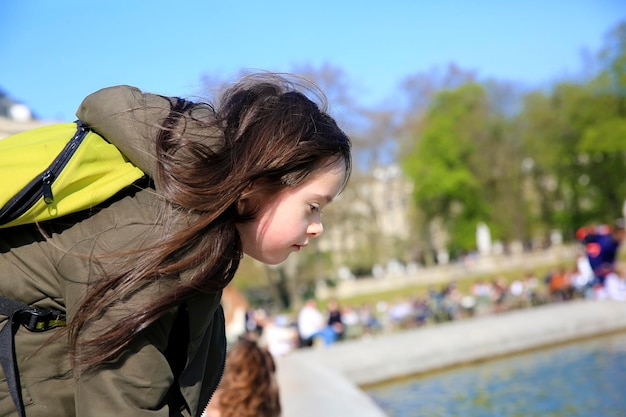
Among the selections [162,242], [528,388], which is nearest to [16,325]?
[162,242]

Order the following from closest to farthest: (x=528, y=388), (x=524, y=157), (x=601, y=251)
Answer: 1. (x=528, y=388)
2. (x=601, y=251)
3. (x=524, y=157)

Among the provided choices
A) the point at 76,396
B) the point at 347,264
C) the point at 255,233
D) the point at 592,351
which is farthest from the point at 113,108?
the point at 347,264

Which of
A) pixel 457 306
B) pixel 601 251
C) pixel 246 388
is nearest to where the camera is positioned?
pixel 246 388

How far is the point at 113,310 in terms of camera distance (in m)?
1.61

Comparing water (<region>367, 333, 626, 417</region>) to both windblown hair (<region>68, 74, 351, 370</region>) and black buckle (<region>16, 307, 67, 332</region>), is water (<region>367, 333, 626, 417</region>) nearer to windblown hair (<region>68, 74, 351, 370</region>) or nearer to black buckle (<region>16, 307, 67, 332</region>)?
windblown hair (<region>68, 74, 351, 370</region>)

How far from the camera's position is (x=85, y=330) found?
1623 millimetres

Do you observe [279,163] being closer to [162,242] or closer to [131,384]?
→ [162,242]

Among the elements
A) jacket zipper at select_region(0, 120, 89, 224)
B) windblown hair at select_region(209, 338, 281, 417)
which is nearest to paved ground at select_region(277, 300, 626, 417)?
windblown hair at select_region(209, 338, 281, 417)

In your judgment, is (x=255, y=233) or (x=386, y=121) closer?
(x=255, y=233)

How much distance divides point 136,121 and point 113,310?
0.39 meters

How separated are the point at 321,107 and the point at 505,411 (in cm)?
801

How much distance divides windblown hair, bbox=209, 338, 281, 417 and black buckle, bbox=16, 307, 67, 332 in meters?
2.20

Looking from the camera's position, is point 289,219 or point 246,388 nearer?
point 289,219

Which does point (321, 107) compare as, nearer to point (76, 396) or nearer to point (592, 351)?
point (76, 396)
